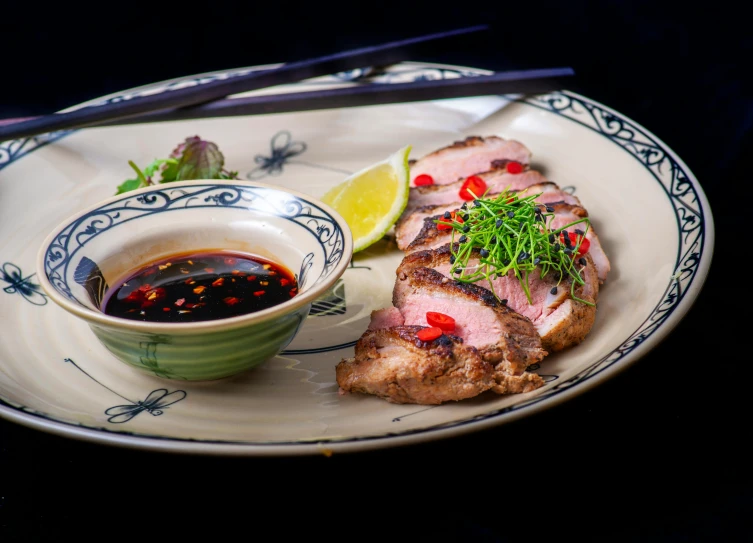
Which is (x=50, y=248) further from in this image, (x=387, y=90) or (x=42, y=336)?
(x=387, y=90)

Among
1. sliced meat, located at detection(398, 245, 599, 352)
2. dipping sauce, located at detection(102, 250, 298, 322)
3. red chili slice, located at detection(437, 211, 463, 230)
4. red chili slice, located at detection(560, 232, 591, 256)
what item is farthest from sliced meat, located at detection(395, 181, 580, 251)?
dipping sauce, located at detection(102, 250, 298, 322)

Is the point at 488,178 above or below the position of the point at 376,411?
above

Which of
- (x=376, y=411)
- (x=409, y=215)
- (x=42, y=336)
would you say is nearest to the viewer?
(x=376, y=411)

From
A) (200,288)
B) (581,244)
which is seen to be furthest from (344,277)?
(581,244)

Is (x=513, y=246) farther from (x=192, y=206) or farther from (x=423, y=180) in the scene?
(x=192, y=206)

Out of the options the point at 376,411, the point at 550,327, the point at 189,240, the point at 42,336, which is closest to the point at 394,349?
the point at 376,411

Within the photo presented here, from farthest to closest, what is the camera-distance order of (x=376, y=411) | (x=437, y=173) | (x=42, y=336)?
(x=437, y=173), (x=42, y=336), (x=376, y=411)

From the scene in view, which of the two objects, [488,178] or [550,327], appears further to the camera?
[488,178]
